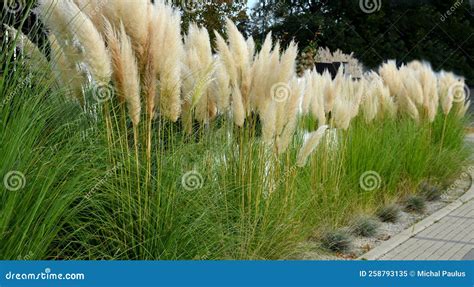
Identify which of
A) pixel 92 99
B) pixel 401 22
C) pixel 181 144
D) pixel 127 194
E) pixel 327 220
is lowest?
pixel 327 220

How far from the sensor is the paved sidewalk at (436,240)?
6.01m

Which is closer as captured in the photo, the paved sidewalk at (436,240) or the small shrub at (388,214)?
the paved sidewalk at (436,240)

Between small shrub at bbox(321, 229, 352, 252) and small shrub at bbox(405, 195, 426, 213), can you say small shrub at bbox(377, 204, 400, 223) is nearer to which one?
small shrub at bbox(405, 195, 426, 213)

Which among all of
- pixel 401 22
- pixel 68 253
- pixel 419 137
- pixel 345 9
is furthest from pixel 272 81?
pixel 345 9

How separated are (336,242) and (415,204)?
238 centimetres

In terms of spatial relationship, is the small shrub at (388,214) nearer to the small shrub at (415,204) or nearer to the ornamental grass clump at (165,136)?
the small shrub at (415,204)

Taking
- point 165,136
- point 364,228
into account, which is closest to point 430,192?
point 364,228

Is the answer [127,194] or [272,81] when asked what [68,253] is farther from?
[272,81]

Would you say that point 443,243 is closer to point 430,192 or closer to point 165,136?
point 430,192

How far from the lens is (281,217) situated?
5.08 meters

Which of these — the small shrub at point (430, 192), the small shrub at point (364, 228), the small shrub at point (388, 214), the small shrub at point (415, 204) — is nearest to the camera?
the small shrub at point (364, 228)

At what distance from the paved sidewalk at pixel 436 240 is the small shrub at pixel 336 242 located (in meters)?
0.18

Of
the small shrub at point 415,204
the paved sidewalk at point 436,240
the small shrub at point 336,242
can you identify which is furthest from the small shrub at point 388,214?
the small shrub at point 336,242

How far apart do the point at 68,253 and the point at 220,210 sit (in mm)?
1125
